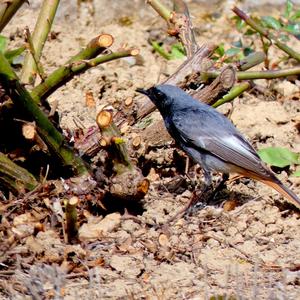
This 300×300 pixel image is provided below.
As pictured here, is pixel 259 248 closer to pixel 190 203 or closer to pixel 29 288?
pixel 190 203

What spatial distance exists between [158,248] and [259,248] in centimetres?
70

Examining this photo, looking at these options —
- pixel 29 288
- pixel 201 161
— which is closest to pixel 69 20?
pixel 201 161

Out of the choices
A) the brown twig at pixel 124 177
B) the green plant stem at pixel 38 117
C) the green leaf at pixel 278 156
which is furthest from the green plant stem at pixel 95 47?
the green leaf at pixel 278 156

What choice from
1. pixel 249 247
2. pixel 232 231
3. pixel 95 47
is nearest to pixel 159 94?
pixel 95 47

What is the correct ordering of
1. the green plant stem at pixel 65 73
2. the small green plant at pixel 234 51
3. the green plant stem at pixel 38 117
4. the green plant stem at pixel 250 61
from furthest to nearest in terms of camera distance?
the small green plant at pixel 234 51 → the green plant stem at pixel 250 61 → the green plant stem at pixel 65 73 → the green plant stem at pixel 38 117

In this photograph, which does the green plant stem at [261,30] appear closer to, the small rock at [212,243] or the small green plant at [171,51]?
the small green plant at [171,51]

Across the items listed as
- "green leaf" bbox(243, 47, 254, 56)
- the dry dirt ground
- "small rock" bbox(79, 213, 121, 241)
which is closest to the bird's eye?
the dry dirt ground

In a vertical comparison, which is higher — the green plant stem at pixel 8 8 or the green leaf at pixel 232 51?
the green plant stem at pixel 8 8

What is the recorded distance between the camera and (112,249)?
19.8 ft

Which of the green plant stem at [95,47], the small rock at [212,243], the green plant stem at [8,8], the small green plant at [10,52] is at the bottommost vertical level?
the small rock at [212,243]

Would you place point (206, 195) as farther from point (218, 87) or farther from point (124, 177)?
point (124, 177)

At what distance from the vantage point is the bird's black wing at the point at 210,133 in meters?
7.04

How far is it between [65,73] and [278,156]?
6.70ft

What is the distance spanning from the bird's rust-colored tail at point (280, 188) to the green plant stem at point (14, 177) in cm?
170
